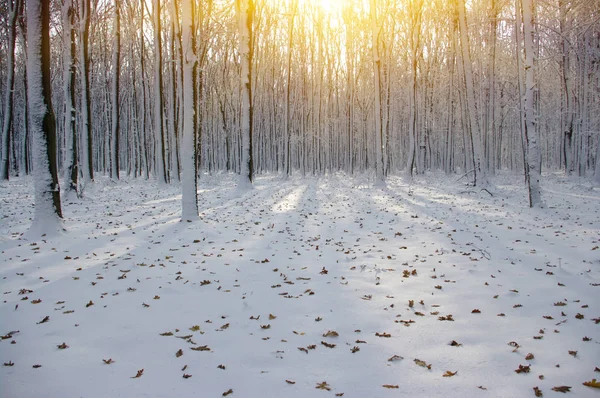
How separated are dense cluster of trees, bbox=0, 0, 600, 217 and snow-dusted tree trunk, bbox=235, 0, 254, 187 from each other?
0.17 feet

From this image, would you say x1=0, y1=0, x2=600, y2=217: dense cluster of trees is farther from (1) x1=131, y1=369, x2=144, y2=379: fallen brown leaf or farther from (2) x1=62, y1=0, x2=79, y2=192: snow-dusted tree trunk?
(1) x1=131, y1=369, x2=144, y2=379: fallen brown leaf

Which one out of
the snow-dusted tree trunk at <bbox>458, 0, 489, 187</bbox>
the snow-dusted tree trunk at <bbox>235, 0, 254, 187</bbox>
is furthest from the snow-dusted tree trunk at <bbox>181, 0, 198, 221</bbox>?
the snow-dusted tree trunk at <bbox>458, 0, 489, 187</bbox>

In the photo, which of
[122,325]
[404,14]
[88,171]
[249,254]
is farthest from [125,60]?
[122,325]

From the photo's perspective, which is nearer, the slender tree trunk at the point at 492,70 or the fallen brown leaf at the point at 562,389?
the fallen brown leaf at the point at 562,389

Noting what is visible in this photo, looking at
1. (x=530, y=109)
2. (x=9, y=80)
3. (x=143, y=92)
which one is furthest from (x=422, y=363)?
(x=143, y=92)

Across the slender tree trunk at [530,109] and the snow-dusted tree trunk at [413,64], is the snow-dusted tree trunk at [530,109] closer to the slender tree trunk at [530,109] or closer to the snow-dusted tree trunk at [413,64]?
the slender tree trunk at [530,109]

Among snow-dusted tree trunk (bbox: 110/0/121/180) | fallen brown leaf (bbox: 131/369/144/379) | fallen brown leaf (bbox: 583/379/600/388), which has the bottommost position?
fallen brown leaf (bbox: 583/379/600/388)

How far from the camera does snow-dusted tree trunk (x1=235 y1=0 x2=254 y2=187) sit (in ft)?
47.3

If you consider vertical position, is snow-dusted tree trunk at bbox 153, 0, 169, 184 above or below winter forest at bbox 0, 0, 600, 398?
above

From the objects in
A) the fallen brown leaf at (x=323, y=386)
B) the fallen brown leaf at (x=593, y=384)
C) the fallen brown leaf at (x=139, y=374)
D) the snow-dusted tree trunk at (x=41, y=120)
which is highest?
the snow-dusted tree trunk at (x=41, y=120)

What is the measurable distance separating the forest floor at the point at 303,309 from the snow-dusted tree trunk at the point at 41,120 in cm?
59

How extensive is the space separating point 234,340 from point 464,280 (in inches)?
123

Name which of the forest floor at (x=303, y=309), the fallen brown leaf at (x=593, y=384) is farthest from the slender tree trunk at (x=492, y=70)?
the fallen brown leaf at (x=593, y=384)

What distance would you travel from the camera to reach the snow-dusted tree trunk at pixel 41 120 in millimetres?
7227
